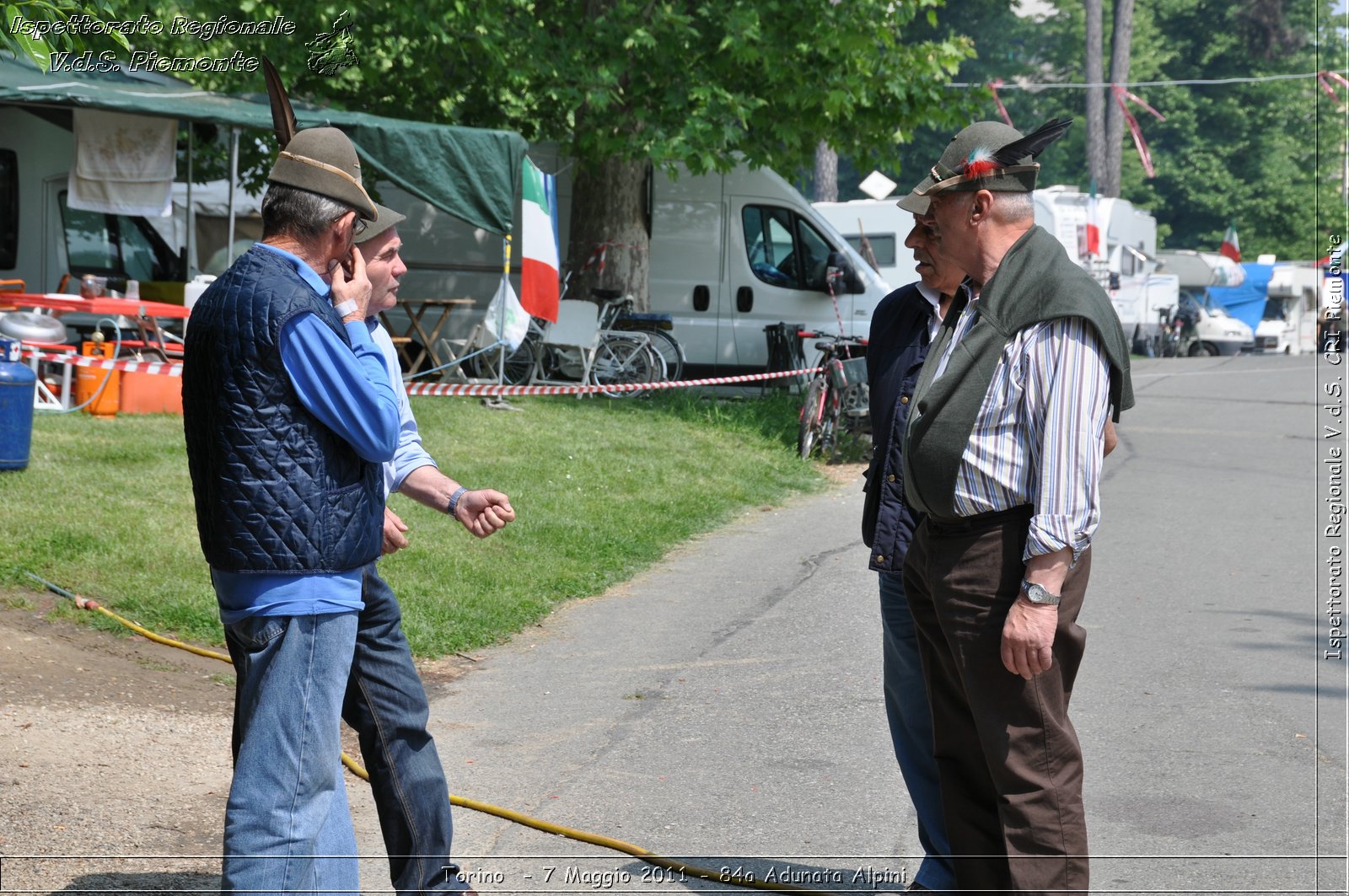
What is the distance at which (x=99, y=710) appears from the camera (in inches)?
205

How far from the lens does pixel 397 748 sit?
351 cm

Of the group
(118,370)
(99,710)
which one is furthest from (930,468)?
(118,370)

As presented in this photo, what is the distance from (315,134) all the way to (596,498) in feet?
22.8

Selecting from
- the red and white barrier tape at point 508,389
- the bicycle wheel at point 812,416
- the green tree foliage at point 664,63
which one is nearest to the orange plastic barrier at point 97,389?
the red and white barrier tape at point 508,389

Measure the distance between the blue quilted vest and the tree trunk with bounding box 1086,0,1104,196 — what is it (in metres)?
38.8

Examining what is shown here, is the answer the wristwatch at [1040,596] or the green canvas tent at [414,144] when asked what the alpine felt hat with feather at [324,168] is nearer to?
the wristwatch at [1040,596]

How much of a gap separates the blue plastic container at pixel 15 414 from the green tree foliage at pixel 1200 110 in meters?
46.0

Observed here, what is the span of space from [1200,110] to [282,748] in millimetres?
55453

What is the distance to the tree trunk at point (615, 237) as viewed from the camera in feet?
54.4

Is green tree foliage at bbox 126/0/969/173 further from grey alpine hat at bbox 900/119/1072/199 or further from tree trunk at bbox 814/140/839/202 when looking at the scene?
tree trunk at bbox 814/140/839/202

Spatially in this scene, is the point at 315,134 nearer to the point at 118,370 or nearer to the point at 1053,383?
the point at 1053,383

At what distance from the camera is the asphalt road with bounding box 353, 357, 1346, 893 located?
4.19 metres

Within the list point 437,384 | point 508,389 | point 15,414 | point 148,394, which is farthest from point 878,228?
point 15,414

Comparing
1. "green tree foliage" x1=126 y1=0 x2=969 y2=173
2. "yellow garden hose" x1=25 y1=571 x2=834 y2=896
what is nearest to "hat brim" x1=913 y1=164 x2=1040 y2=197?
"yellow garden hose" x1=25 y1=571 x2=834 y2=896
